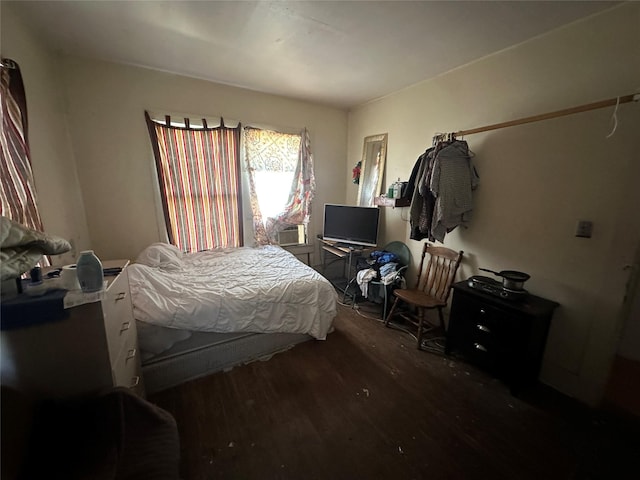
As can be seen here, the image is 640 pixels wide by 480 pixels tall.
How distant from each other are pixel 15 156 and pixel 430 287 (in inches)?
130

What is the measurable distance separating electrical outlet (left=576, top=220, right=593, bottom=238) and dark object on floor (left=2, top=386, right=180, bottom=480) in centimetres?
265

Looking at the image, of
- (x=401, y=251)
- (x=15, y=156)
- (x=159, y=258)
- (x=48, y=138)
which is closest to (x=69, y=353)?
(x=15, y=156)

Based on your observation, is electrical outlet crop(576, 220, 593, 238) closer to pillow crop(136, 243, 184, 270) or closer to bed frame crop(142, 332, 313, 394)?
bed frame crop(142, 332, 313, 394)

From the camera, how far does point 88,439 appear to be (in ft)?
2.91

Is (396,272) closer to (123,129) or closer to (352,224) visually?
(352,224)

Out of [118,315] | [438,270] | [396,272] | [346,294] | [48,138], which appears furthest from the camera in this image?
[346,294]

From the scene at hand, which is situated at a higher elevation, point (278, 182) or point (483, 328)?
point (278, 182)

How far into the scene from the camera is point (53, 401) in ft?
3.03

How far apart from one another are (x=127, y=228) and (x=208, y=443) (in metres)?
2.29

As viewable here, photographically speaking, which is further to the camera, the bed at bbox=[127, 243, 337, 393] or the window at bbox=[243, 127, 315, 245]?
the window at bbox=[243, 127, 315, 245]

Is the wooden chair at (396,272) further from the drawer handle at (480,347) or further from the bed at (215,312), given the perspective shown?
the drawer handle at (480,347)

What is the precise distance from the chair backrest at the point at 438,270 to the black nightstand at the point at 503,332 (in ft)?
1.01

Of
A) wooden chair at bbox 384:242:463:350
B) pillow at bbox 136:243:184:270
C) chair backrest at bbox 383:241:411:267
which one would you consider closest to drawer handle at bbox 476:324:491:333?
wooden chair at bbox 384:242:463:350

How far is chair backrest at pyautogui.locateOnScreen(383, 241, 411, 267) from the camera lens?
9.79 feet
